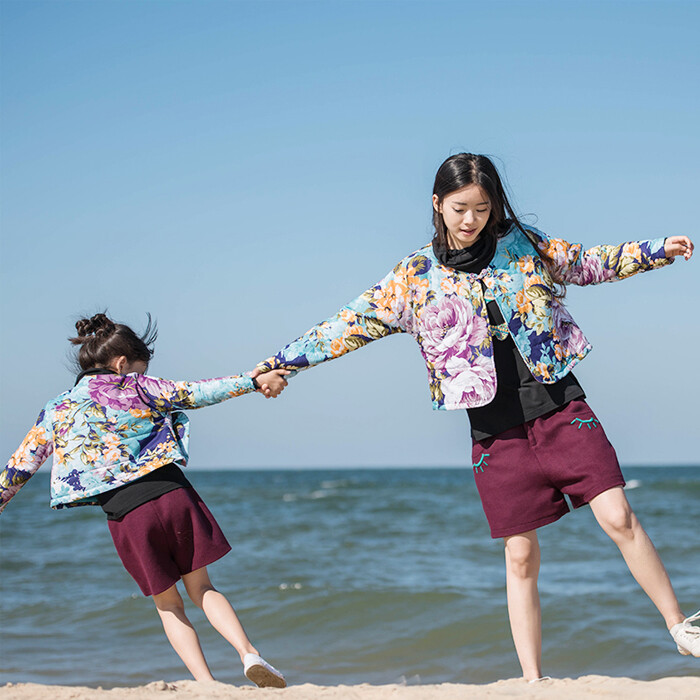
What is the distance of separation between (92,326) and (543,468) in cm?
209

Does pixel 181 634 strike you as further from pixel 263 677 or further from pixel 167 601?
pixel 263 677

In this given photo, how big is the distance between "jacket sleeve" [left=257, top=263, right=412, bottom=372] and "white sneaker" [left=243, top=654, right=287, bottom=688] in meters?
1.17

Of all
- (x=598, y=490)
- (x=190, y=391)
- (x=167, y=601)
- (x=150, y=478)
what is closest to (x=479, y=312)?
(x=598, y=490)

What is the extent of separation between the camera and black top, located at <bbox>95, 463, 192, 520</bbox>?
346 centimetres

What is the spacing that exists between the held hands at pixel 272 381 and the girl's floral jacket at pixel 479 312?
0.20 metres

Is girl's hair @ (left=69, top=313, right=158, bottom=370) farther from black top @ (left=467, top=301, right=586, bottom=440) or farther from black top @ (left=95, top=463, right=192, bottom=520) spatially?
black top @ (left=467, top=301, right=586, bottom=440)

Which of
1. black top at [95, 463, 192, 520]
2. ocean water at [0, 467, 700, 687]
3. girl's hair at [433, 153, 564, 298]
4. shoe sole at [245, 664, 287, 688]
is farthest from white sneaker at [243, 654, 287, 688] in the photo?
ocean water at [0, 467, 700, 687]

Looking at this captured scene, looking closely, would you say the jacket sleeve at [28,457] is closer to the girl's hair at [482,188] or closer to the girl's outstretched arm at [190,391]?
the girl's outstretched arm at [190,391]

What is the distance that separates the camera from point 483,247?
123 inches

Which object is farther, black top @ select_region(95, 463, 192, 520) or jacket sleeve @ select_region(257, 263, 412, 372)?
black top @ select_region(95, 463, 192, 520)

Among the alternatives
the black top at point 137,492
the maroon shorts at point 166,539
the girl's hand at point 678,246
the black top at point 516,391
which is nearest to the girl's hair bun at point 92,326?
the black top at point 137,492

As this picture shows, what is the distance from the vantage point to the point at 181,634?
11.2 ft

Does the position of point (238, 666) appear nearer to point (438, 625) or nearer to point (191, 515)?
point (438, 625)

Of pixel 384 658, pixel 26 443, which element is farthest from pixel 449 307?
pixel 384 658
